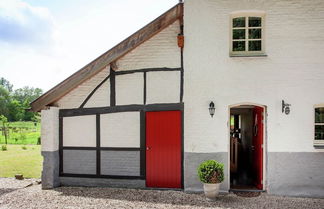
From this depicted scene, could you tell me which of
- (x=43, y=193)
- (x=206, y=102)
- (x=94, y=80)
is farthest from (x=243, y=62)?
(x=43, y=193)

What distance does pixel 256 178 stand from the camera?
8242mm

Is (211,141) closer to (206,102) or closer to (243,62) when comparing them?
(206,102)

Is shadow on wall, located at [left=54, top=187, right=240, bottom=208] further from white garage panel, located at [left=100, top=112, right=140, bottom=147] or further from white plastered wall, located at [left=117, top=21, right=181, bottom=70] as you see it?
white plastered wall, located at [left=117, top=21, right=181, bottom=70]

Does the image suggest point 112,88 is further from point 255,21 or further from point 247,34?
point 255,21

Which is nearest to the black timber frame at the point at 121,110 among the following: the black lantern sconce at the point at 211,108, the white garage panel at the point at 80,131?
the white garage panel at the point at 80,131

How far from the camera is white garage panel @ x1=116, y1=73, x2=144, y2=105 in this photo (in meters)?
7.77

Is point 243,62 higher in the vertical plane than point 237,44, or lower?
lower

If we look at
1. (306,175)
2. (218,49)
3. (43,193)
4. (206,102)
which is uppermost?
(218,49)

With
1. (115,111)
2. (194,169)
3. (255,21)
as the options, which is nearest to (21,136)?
(115,111)

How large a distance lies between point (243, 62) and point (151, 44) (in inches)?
107

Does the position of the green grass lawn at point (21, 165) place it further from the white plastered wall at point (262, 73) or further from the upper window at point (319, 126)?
the upper window at point (319, 126)

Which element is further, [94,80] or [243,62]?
[94,80]

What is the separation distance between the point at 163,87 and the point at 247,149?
5189 millimetres

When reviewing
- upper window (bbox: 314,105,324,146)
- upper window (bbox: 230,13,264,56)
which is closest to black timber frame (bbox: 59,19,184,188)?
upper window (bbox: 230,13,264,56)
